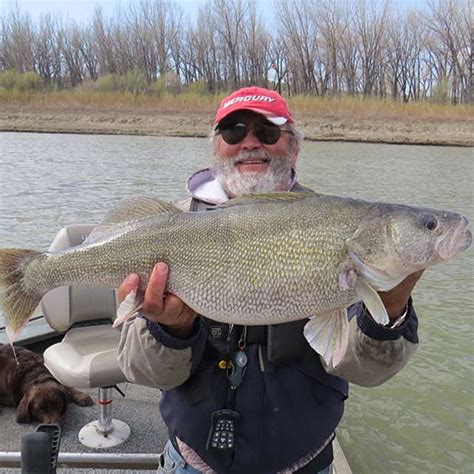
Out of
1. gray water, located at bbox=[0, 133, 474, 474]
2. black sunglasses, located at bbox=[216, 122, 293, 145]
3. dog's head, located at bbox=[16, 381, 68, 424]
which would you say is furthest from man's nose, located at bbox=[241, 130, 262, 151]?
gray water, located at bbox=[0, 133, 474, 474]

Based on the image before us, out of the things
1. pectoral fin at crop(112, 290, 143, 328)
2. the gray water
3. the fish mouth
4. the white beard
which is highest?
the white beard

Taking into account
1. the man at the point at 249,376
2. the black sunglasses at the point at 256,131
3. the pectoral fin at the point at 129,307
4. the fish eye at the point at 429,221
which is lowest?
the man at the point at 249,376

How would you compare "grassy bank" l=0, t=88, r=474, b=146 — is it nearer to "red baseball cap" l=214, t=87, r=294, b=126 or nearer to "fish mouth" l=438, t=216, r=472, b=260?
"red baseball cap" l=214, t=87, r=294, b=126

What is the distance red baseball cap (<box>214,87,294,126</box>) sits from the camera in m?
2.58

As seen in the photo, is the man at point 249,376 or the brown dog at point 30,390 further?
the brown dog at point 30,390

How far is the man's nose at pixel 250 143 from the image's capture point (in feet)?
8.61

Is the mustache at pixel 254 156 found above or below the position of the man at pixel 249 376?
above

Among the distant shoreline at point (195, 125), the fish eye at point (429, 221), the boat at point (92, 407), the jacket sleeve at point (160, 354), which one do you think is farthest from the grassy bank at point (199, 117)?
the jacket sleeve at point (160, 354)

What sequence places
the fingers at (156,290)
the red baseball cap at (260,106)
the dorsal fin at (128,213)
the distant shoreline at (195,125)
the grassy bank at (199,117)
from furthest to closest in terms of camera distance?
the grassy bank at (199,117) → the distant shoreline at (195,125) → the red baseball cap at (260,106) → the dorsal fin at (128,213) → the fingers at (156,290)

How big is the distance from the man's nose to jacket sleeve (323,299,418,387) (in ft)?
2.87

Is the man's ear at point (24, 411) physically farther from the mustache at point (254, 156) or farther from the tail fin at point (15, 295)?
the mustache at point (254, 156)

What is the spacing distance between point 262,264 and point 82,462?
212 cm

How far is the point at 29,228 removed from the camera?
11109 mm

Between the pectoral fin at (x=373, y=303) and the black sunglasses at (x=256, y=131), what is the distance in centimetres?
95
